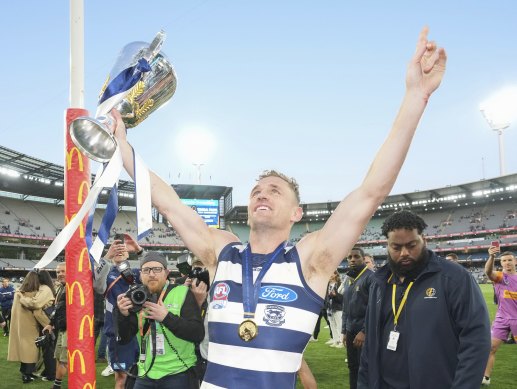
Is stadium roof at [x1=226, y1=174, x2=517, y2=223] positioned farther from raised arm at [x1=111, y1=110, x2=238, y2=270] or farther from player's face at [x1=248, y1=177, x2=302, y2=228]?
raised arm at [x1=111, y1=110, x2=238, y2=270]

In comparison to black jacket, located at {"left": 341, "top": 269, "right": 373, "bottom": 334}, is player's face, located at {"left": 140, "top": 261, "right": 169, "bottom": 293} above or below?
above

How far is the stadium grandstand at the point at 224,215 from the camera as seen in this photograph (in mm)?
40625

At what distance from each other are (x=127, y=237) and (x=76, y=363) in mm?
1426

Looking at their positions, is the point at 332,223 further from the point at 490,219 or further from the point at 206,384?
the point at 490,219

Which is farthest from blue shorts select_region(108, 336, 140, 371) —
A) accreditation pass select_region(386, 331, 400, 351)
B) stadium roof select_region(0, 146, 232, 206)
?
stadium roof select_region(0, 146, 232, 206)

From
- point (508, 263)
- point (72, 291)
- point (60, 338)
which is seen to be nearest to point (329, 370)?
point (508, 263)

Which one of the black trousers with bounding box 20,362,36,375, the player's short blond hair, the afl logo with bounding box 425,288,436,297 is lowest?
the black trousers with bounding box 20,362,36,375

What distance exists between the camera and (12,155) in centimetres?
3397

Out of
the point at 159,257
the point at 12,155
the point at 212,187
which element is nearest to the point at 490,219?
the point at 212,187

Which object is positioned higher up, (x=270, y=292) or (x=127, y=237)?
(x=127, y=237)

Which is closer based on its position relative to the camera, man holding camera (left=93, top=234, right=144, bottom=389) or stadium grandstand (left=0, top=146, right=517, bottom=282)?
man holding camera (left=93, top=234, right=144, bottom=389)

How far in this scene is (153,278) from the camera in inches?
151

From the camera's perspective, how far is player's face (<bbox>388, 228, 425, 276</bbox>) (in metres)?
2.93

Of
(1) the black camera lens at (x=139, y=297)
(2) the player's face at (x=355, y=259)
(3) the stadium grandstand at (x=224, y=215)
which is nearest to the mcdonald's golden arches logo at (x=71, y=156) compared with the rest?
(1) the black camera lens at (x=139, y=297)
